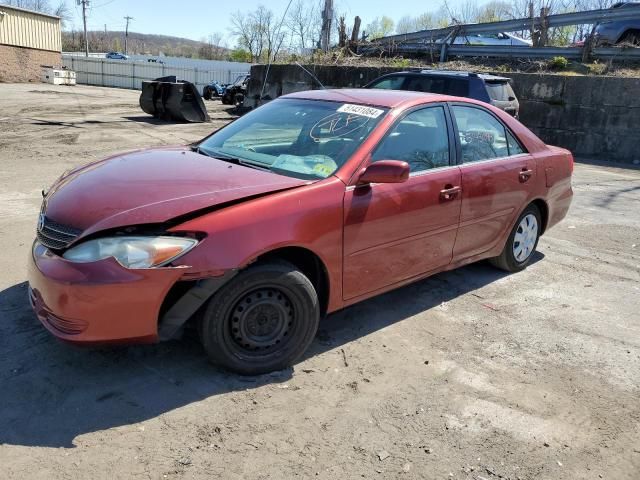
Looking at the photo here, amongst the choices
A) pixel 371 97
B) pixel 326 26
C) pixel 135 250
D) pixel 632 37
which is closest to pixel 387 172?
pixel 371 97

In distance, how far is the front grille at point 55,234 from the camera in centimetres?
299

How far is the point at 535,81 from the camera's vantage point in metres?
14.4

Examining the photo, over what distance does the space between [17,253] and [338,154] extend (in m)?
3.08

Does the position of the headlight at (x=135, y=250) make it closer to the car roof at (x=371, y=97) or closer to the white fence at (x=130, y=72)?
the car roof at (x=371, y=97)

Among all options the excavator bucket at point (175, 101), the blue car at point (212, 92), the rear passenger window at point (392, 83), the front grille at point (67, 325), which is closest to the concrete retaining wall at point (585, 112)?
the rear passenger window at point (392, 83)

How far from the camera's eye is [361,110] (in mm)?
4062

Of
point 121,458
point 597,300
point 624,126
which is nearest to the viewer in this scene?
point 121,458

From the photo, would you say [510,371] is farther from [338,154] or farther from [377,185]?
[338,154]

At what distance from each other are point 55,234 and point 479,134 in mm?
3280

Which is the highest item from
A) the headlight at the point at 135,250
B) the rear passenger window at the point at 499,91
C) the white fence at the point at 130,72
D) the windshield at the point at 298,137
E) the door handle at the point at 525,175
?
the white fence at the point at 130,72

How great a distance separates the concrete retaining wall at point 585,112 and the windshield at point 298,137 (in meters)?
11.4

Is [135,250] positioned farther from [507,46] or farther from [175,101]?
[507,46]

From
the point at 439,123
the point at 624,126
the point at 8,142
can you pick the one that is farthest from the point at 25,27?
the point at 439,123

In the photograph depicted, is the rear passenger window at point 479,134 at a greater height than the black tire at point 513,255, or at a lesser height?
greater
